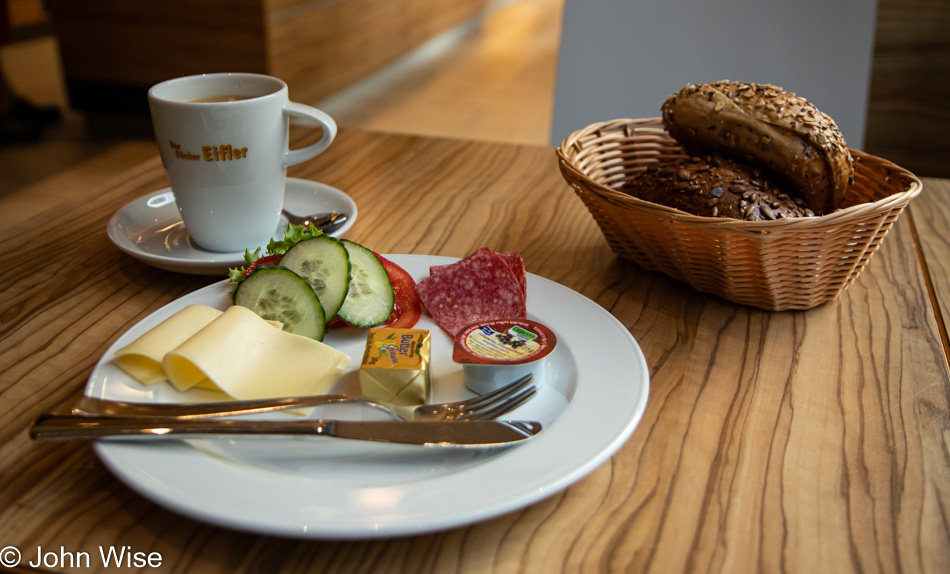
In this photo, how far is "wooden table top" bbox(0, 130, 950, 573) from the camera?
47 cm

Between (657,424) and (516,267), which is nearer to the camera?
(657,424)

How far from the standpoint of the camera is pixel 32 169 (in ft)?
9.77

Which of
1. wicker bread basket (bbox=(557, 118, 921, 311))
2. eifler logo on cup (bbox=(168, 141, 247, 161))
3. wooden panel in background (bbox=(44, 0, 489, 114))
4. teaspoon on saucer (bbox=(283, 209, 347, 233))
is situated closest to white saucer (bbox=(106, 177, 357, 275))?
teaspoon on saucer (bbox=(283, 209, 347, 233))

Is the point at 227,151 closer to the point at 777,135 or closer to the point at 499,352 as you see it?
the point at 499,352

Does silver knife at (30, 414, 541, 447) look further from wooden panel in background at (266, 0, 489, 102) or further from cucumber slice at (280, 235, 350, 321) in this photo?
wooden panel in background at (266, 0, 489, 102)

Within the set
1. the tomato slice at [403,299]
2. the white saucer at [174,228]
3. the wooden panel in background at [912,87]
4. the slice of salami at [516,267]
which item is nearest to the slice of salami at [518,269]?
the slice of salami at [516,267]

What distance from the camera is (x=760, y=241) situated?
2.28ft

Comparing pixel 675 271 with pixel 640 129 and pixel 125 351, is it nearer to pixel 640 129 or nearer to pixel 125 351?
pixel 640 129

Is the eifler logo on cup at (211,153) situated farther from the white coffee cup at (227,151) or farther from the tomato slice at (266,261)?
the tomato slice at (266,261)

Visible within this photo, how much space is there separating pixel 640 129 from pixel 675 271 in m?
0.29

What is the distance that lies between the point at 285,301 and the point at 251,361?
0.10m

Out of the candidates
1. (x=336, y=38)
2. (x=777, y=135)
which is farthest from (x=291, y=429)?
(x=336, y=38)

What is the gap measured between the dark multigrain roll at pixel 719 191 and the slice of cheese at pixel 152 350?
50cm

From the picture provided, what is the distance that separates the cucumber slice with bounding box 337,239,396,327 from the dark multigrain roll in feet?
1.04
